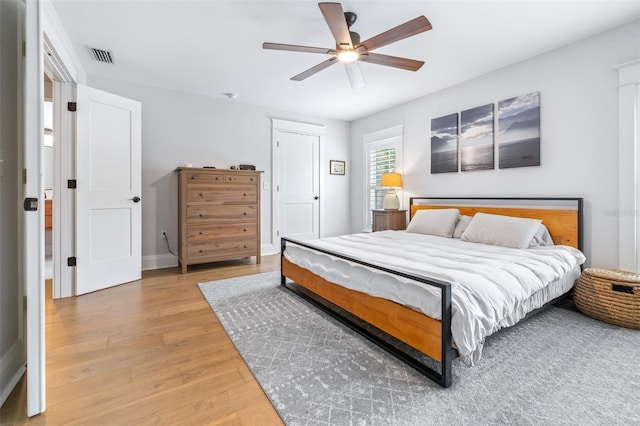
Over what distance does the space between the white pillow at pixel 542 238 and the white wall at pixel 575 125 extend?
30 centimetres

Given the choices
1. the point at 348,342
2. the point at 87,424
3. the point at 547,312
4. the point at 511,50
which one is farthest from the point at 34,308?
the point at 511,50

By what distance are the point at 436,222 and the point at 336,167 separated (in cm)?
268

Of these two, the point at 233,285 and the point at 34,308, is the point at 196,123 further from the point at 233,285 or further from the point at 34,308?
the point at 34,308

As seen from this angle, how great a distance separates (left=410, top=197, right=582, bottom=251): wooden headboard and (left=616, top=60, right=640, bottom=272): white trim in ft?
1.00

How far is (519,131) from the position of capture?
3365 mm

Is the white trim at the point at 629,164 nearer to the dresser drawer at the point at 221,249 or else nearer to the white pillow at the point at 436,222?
the white pillow at the point at 436,222

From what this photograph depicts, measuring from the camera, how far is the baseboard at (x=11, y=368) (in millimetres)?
1470

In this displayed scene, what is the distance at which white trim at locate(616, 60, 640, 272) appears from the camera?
258 centimetres

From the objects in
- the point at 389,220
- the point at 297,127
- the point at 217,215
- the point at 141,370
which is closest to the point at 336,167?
the point at 297,127

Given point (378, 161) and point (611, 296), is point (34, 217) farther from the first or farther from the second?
point (378, 161)

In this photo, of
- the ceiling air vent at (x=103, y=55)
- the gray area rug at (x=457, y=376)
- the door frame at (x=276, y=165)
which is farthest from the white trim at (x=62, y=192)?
the door frame at (x=276, y=165)

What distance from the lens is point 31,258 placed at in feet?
4.49

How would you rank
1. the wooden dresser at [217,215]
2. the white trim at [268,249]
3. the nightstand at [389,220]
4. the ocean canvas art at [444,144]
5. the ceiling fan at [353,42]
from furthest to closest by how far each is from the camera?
the white trim at [268,249] → the nightstand at [389,220] → the ocean canvas art at [444,144] → the wooden dresser at [217,215] → the ceiling fan at [353,42]

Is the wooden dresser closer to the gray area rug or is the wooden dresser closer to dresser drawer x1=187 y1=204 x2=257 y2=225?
dresser drawer x1=187 y1=204 x2=257 y2=225
